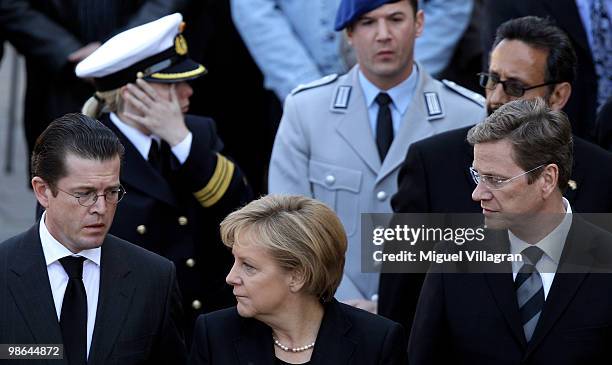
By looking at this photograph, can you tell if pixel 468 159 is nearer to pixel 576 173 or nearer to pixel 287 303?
pixel 576 173

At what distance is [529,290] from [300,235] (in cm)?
79

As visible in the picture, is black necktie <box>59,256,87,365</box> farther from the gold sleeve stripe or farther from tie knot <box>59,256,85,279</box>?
the gold sleeve stripe

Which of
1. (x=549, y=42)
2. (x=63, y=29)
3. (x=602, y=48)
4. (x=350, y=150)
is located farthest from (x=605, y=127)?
(x=63, y=29)

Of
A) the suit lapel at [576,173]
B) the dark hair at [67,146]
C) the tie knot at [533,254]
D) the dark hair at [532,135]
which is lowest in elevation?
the tie knot at [533,254]

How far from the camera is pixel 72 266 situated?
4371 millimetres

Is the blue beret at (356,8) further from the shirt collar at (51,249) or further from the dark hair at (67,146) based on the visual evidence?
the shirt collar at (51,249)

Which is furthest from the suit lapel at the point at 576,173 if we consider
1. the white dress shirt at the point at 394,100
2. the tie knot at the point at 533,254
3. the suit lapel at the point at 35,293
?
the suit lapel at the point at 35,293

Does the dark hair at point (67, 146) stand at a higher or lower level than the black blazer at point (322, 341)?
higher

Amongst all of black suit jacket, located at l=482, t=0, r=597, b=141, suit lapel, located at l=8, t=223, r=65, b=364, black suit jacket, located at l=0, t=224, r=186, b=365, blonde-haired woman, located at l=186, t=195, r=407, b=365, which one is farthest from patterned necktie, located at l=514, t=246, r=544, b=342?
black suit jacket, located at l=482, t=0, r=597, b=141

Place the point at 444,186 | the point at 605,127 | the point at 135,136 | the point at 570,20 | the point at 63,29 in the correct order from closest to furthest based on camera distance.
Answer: the point at 444,186
the point at 135,136
the point at 605,127
the point at 570,20
the point at 63,29

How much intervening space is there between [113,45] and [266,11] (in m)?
1.75

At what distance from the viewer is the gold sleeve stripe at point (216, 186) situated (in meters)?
5.61

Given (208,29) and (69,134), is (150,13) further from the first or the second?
(69,134)

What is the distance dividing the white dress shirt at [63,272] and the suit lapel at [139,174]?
1025 millimetres
